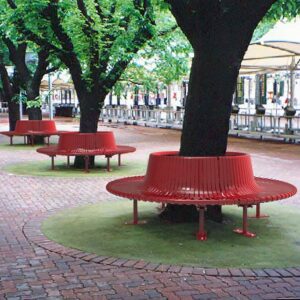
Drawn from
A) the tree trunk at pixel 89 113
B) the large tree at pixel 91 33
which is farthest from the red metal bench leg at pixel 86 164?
the large tree at pixel 91 33

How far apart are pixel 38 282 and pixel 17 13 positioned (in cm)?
786

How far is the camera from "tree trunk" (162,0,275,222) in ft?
→ 21.3

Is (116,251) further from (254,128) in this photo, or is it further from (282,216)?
(254,128)

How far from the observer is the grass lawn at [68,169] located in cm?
1193

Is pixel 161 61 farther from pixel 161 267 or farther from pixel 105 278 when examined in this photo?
pixel 105 278

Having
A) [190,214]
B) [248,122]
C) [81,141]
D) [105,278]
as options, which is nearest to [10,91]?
[248,122]

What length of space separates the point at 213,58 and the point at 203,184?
4.79 feet

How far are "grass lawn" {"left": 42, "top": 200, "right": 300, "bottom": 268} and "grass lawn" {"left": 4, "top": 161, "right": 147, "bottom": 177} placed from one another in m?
3.94

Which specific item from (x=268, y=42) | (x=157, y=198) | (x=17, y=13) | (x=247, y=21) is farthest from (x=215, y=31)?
(x=268, y=42)

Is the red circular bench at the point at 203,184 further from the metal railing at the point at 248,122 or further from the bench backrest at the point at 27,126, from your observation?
the metal railing at the point at 248,122

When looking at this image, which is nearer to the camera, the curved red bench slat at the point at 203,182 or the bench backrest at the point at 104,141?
the curved red bench slat at the point at 203,182

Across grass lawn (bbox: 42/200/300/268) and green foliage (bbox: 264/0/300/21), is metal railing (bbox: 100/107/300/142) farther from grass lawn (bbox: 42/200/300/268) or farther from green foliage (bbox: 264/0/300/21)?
grass lawn (bbox: 42/200/300/268)

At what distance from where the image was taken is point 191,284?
4848mm

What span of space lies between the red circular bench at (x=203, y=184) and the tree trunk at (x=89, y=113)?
626 cm
